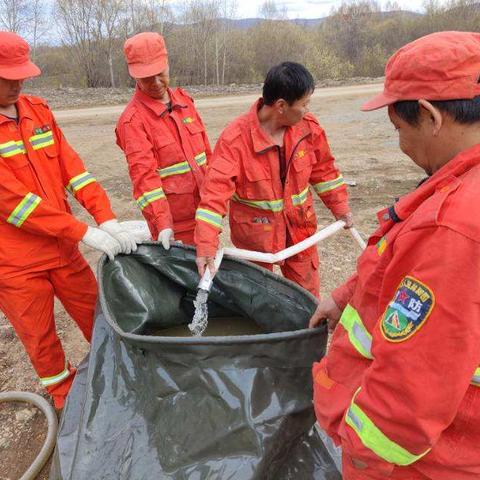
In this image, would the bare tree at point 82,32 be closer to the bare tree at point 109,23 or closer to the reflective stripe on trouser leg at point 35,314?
the bare tree at point 109,23

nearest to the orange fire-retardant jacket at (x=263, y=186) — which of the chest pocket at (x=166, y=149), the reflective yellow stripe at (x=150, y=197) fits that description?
the reflective yellow stripe at (x=150, y=197)

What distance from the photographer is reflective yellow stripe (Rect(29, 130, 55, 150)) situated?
2117mm

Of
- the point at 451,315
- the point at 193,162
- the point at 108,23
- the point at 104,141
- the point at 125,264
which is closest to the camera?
the point at 451,315

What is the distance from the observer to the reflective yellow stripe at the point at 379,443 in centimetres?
94

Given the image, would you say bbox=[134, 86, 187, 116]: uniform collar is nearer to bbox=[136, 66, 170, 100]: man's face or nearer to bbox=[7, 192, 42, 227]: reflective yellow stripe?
bbox=[136, 66, 170, 100]: man's face

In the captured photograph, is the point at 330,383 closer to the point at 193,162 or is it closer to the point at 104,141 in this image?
the point at 193,162

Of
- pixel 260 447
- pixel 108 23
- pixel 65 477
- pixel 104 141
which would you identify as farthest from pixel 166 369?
pixel 108 23

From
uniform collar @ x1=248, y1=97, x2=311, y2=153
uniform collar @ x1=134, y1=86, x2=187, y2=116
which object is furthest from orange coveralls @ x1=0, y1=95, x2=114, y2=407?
uniform collar @ x1=248, y1=97, x2=311, y2=153

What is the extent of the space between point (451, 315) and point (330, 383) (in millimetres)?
459

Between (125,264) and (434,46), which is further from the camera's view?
(125,264)

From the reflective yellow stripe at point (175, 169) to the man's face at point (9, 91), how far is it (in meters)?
0.91

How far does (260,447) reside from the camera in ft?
4.17

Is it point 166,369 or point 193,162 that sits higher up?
point 193,162

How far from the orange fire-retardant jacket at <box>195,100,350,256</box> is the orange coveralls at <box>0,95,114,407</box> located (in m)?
0.62
